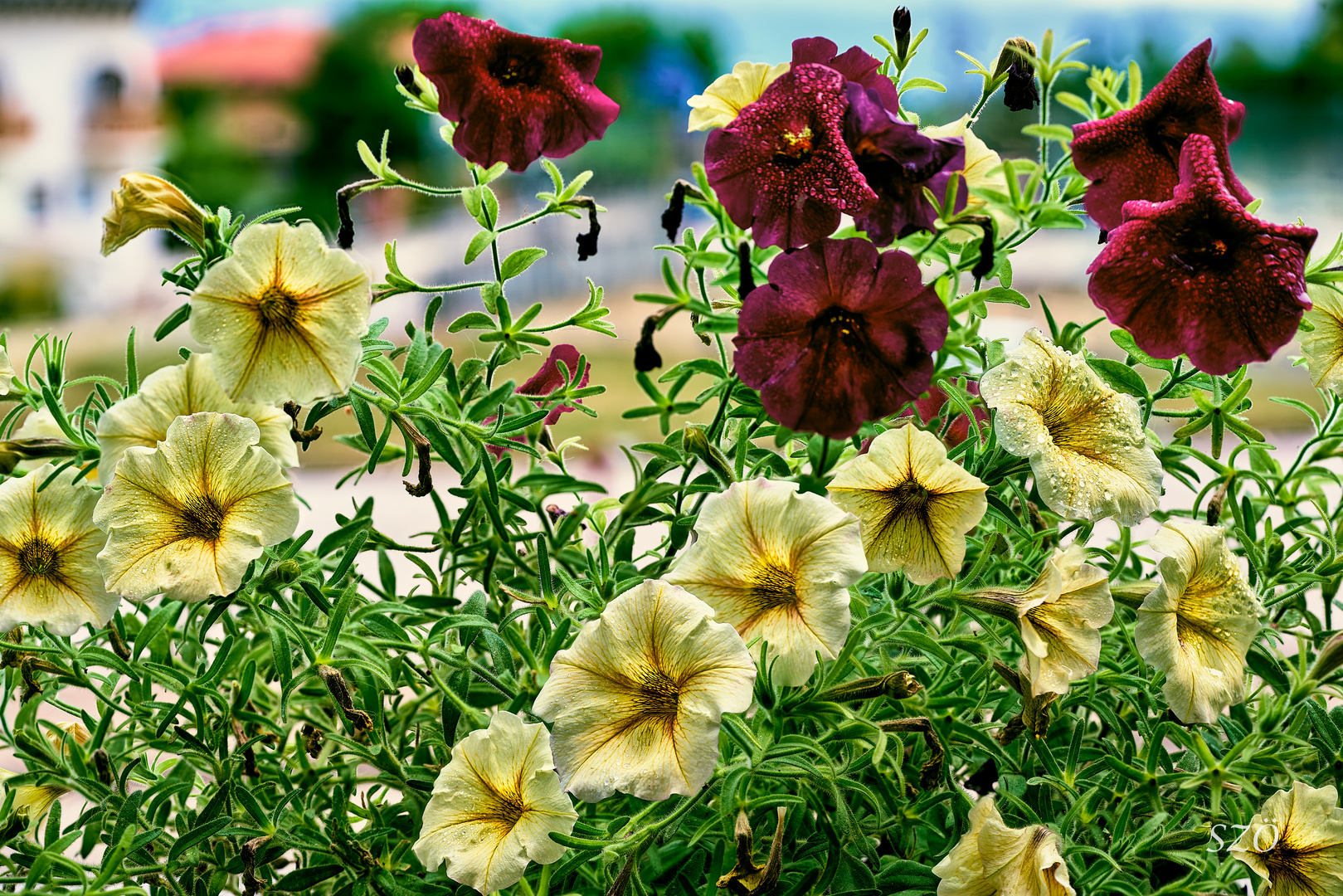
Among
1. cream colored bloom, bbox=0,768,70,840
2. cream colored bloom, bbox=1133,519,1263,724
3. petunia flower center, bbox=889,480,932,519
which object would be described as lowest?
cream colored bloom, bbox=0,768,70,840

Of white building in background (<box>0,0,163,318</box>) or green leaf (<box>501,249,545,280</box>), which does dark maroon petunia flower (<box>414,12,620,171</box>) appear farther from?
white building in background (<box>0,0,163,318</box>)

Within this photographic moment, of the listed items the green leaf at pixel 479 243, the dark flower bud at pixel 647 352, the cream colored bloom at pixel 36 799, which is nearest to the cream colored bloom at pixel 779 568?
the dark flower bud at pixel 647 352

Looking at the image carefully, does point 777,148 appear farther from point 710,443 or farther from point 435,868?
point 435,868

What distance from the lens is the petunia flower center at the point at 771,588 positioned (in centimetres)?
47

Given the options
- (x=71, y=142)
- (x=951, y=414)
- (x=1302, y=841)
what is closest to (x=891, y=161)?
(x=951, y=414)

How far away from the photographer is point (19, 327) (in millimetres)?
9641

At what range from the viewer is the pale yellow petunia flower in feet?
1.56

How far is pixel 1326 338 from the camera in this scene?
23.4 inches

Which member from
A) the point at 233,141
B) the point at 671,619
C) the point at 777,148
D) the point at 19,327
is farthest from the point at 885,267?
the point at 233,141

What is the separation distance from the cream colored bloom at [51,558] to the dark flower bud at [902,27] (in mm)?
442

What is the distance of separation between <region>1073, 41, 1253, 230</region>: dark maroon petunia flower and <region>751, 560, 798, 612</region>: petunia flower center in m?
0.25

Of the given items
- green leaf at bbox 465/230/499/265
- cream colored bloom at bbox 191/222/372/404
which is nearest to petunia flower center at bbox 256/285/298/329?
cream colored bloom at bbox 191/222/372/404

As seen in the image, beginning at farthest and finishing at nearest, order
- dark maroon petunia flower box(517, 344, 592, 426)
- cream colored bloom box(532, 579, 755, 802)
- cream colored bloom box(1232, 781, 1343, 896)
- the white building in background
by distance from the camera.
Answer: the white building in background < dark maroon petunia flower box(517, 344, 592, 426) < cream colored bloom box(1232, 781, 1343, 896) < cream colored bloom box(532, 579, 755, 802)

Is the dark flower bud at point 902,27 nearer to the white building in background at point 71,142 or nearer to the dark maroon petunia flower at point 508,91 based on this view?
the dark maroon petunia flower at point 508,91
